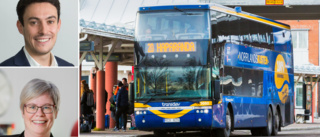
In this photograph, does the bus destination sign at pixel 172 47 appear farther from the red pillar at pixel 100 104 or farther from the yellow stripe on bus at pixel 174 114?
the red pillar at pixel 100 104

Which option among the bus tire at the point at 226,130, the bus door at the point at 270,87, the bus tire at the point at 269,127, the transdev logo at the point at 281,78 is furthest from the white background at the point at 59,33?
the transdev logo at the point at 281,78

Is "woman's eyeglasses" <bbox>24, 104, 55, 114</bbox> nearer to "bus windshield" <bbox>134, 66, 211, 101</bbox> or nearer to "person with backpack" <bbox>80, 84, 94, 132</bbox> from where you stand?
"bus windshield" <bbox>134, 66, 211, 101</bbox>

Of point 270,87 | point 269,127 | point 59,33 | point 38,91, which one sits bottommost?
point 269,127

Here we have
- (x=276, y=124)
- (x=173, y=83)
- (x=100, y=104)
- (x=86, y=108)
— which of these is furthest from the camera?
(x=100, y=104)

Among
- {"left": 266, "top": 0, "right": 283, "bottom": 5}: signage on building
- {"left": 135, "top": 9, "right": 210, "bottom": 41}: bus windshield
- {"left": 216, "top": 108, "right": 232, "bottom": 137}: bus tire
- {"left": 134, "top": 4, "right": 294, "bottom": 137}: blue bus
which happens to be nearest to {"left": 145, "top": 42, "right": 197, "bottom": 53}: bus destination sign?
{"left": 134, "top": 4, "right": 294, "bottom": 137}: blue bus

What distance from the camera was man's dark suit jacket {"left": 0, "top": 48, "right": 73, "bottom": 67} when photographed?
4531 millimetres

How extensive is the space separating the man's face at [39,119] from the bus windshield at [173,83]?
51.8 feet

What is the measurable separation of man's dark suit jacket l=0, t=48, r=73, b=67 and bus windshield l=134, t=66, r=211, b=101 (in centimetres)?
1541

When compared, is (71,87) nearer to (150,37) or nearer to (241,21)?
(150,37)

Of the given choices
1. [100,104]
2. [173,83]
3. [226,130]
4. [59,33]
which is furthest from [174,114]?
[59,33]

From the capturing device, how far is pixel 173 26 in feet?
65.6

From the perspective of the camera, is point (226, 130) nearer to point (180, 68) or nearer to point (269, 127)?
point (180, 68)

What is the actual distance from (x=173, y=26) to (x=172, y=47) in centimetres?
57

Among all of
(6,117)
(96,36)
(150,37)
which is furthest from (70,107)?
(96,36)
